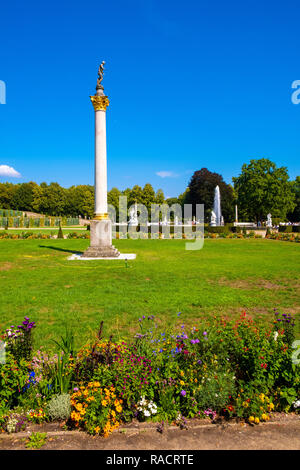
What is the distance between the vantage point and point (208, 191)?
6606 centimetres

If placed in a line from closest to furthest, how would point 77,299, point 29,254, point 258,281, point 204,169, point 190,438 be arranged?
point 190,438
point 77,299
point 258,281
point 29,254
point 204,169

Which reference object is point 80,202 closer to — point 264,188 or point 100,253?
point 264,188

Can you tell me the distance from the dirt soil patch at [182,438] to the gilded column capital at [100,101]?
16.7m

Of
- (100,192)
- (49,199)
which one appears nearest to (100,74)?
(100,192)

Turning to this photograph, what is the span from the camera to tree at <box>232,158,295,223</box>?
162ft

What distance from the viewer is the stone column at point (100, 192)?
667 inches

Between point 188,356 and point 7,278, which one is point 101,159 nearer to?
point 7,278

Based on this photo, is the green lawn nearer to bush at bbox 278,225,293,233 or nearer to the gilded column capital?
the gilded column capital

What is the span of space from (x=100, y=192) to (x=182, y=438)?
15.1 m

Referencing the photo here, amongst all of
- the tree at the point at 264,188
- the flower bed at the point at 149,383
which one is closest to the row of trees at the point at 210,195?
the tree at the point at 264,188

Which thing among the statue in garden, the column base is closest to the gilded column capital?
the statue in garden
